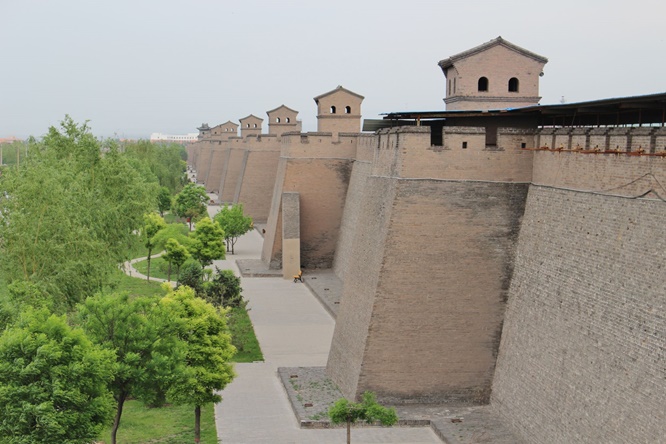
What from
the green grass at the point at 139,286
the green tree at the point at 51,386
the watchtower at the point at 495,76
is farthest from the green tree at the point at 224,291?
the green tree at the point at 51,386

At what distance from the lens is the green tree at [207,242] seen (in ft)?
111

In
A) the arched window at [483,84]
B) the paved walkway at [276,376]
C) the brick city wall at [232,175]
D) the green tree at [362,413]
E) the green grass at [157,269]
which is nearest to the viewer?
the green tree at [362,413]

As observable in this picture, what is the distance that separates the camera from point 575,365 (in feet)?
41.6

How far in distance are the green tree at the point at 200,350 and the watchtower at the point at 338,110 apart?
19947mm

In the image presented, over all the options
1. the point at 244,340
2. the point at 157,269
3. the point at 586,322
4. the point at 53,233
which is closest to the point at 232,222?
Result: the point at 157,269

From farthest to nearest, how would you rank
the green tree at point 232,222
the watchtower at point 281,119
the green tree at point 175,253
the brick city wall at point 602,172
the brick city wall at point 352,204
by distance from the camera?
the watchtower at point 281,119, the green tree at point 232,222, the green tree at point 175,253, the brick city wall at point 352,204, the brick city wall at point 602,172

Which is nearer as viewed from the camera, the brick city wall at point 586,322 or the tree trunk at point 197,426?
the brick city wall at point 586,322

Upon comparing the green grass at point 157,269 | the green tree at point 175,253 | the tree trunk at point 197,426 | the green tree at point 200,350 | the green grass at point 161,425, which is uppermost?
the green tree at point 200,350

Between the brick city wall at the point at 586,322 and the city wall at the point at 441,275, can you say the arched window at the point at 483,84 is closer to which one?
the city wall at the point at 441,275

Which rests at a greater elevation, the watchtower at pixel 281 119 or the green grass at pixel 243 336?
the watchtower at pixel 281 119

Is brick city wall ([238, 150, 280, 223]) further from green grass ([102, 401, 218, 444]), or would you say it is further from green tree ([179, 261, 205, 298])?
green grass ([102, 401, 218, 444])

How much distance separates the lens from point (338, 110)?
3519 cm

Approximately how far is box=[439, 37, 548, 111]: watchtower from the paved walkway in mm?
7199

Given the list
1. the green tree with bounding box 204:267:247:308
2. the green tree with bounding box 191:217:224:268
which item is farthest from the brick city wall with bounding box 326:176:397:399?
the green tree with bounding box 191:217:224:268
